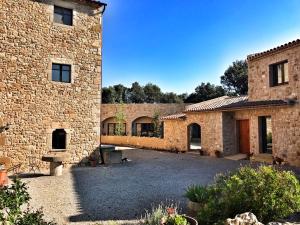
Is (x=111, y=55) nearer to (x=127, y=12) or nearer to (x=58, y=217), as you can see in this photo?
(x=127, y=12)

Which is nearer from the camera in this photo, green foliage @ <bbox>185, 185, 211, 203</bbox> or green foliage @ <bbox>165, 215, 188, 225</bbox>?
green foliage @ <bbox>165, 215, 188, 225</bbox>

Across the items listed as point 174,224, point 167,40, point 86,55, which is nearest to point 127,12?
point 86,55

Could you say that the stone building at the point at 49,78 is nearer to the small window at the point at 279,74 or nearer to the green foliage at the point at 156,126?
the small window at the point at 279,74

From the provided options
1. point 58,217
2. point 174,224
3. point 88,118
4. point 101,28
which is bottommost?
point 58,217

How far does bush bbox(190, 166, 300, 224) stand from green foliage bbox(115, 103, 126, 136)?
2261 cm

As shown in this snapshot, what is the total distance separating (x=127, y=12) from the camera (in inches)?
498

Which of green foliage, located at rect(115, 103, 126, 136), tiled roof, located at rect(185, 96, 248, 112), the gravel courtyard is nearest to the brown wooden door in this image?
tiled roof, located at rect(185, 96, 248, 112)

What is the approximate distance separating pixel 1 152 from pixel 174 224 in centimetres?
941

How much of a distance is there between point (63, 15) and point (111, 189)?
29.5 ft

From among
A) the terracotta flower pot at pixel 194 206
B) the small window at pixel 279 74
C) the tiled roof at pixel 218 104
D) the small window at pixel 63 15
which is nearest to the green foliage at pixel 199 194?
the terracotta flower pot at pixel 194 206

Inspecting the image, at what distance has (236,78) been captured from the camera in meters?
39.0

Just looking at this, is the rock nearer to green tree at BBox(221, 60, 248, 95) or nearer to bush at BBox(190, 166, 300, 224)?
bush at BBox(190, 166, 300, 224)

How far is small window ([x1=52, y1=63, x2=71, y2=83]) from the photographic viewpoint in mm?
12164

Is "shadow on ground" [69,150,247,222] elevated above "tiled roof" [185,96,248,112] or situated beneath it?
situated beneath
